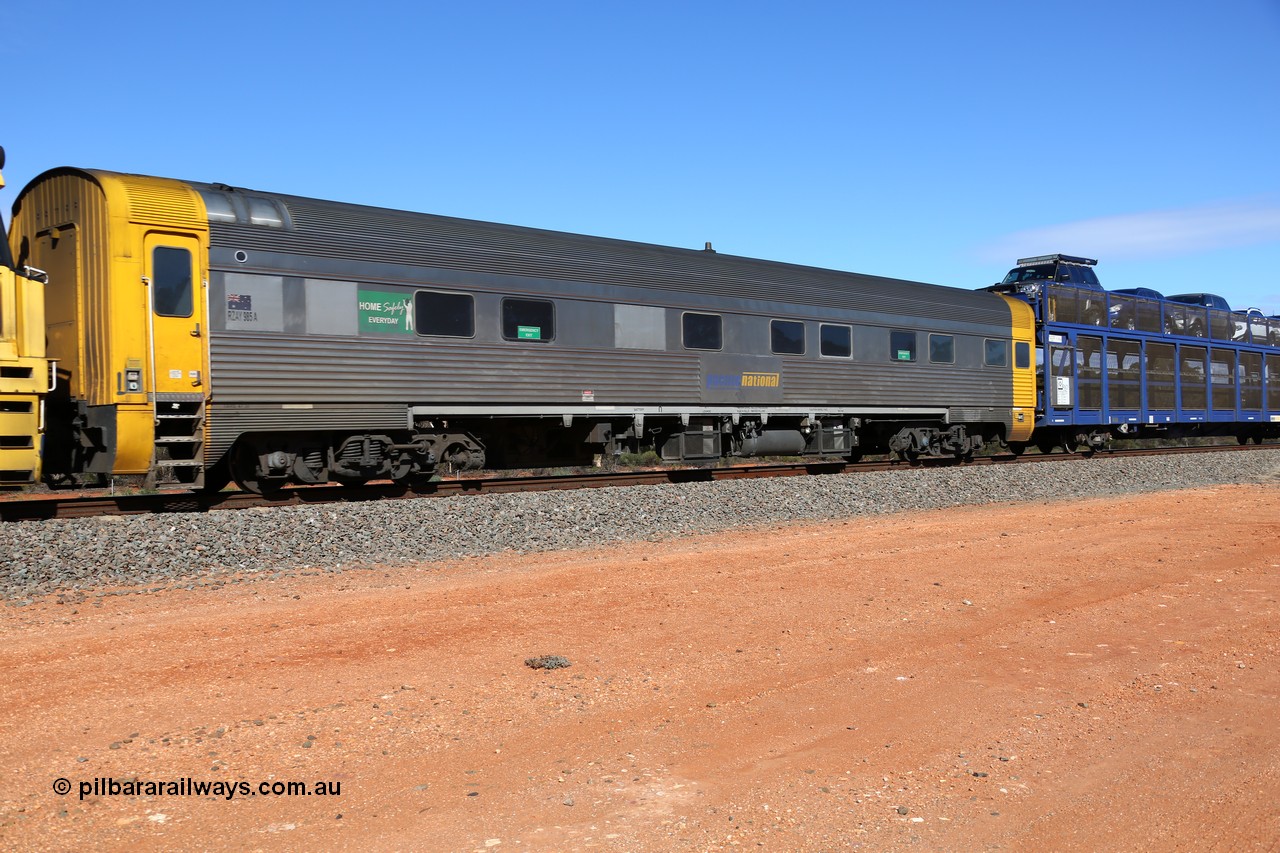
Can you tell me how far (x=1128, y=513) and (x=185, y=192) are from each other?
11.5 metres

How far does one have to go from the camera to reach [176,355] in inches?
430

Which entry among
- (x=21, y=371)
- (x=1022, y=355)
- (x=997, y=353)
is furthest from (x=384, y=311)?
(x=1022, y=355)

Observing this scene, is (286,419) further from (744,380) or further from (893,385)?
(893,385)

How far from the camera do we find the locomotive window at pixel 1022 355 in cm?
2191

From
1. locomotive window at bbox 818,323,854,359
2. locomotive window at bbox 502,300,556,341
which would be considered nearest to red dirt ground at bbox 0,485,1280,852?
locomotive window at bbox 502,300,556,341

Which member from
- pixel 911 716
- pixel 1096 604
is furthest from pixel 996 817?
pixel 1096 604

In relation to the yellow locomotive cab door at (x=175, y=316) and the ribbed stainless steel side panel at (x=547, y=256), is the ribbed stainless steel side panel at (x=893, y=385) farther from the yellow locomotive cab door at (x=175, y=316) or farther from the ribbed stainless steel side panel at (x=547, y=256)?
the yellow locomotive cab door at (x=175, y=316)

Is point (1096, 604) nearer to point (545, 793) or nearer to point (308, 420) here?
point (545, 793)

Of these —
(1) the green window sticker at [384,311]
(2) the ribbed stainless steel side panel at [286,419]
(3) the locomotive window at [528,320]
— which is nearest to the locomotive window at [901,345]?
(3) the locomotive window at [528,320]

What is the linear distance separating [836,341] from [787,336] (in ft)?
4.06

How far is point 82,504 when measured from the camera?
10969 mm

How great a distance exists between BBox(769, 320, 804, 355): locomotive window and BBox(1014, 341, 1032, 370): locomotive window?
22.2ft

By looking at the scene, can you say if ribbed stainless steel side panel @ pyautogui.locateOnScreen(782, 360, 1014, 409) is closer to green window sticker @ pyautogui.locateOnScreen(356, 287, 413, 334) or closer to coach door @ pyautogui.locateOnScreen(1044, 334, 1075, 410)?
coach door @ pyautogui.locateOnScreen(1044, 334, 1075, 410)

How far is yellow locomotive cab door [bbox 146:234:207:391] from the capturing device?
426 inches
